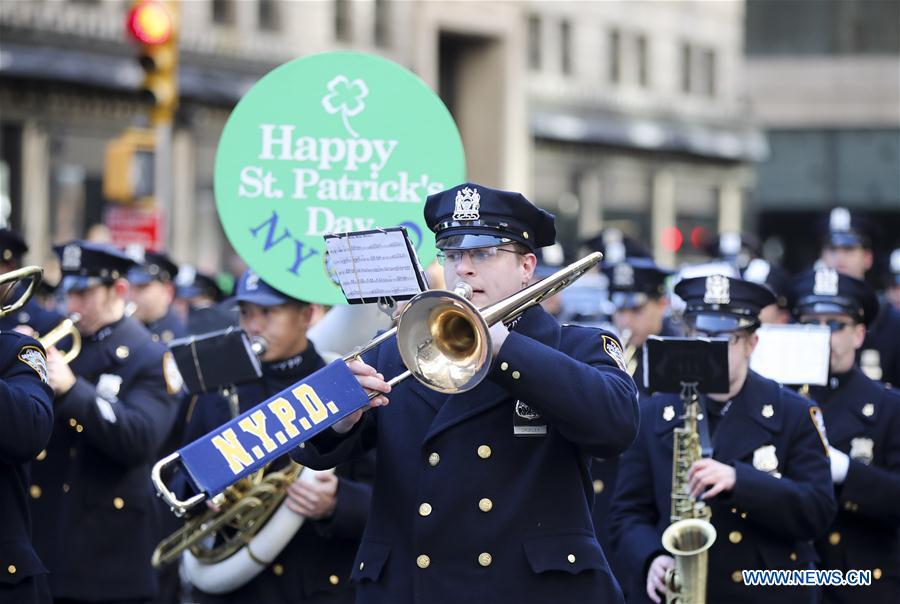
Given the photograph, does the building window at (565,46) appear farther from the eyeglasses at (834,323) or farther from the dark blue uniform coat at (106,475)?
the eyeglasses at (834,323)

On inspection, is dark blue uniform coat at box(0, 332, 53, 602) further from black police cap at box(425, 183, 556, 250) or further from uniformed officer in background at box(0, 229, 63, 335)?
uniformed officer in background at box(0, 229, 63, 335)

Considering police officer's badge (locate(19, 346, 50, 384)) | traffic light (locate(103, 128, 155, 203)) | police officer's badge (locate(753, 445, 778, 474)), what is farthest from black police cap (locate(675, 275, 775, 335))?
traffic light (locate(103, 128, 155, 203))

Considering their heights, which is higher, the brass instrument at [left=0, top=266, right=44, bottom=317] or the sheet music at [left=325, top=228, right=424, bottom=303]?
the sheet music at [left=325, top=228, right=424, bottom=303]

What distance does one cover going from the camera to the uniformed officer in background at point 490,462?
4.86m

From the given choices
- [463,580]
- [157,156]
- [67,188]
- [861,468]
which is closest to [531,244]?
[463,580]

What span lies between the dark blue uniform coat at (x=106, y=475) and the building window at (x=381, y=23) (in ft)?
89.0

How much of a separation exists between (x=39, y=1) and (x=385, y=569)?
23714mm

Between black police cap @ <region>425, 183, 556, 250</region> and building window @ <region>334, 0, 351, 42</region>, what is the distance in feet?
95.2

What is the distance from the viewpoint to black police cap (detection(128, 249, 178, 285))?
11.6 m

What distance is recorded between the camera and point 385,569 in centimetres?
502

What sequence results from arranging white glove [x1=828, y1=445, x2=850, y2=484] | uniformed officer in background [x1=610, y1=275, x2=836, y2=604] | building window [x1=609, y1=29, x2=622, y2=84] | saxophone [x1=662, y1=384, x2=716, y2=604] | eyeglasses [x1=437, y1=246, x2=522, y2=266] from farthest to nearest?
building window [x1=609, y1=29, x2=622, y2=84]
white glove [x1=828, y1=445, x2=850, y2=484]
uniformed officer in background [x1=610, y1=275, x2=836, y2=604]
saxophone [x1=662, y1=384, x2=716, y2=604]
eyeglasses [x1=437, y1=246, x2=522, y2=266]

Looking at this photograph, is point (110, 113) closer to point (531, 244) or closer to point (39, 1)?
point (39, 1)

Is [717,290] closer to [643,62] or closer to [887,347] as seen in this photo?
[887,347]

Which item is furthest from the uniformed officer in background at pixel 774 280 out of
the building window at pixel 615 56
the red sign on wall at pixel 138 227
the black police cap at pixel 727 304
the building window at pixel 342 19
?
the building window at pixel 615 56
